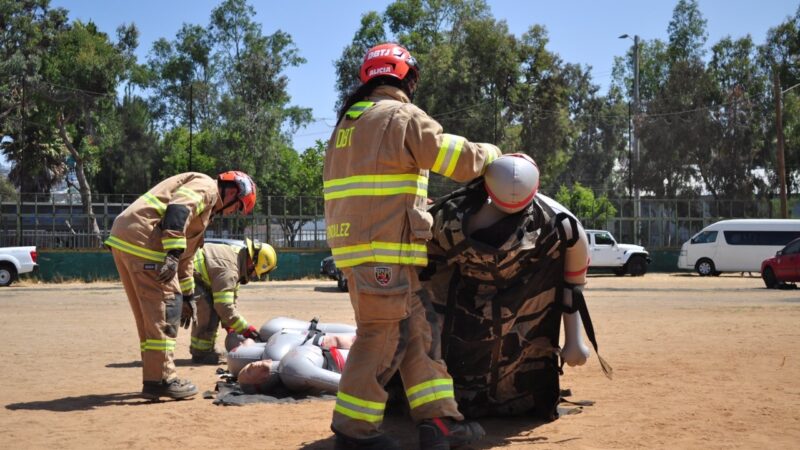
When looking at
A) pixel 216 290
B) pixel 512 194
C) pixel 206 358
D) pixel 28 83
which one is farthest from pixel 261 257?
pixel 28 83

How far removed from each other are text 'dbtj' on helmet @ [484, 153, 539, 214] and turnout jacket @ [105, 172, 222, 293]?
3.26m

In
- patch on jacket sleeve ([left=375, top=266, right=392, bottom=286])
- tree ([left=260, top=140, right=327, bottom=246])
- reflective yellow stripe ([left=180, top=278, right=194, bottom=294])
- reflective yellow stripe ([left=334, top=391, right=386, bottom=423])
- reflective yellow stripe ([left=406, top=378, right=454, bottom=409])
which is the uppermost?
tree ([left=260, top=140, right=327, bottom=246])

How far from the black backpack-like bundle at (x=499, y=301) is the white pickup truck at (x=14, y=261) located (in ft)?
86.8

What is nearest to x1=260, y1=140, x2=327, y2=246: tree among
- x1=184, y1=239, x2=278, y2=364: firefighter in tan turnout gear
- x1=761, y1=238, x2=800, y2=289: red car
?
x1=761, y1=238, x2=800, y2=289: red car

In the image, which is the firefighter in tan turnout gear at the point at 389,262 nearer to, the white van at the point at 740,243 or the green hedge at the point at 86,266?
the green hedge at the point at 86,266

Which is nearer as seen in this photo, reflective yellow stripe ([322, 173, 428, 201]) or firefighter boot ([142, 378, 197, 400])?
reflective yellow stripe ([322, 173, 428, 201])

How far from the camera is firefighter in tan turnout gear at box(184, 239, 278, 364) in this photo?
9805 millimetres

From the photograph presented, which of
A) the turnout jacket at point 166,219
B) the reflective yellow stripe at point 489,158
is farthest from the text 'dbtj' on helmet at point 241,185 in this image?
the reflective yellow stripe at point 489,158

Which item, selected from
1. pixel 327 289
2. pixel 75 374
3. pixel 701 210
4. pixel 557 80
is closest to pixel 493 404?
pixel 75 374

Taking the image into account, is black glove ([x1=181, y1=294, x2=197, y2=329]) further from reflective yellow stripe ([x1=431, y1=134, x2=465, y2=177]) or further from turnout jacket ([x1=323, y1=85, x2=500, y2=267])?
reflective yellow stripe ([x1=431, y1=134, x2=465, y2=177])

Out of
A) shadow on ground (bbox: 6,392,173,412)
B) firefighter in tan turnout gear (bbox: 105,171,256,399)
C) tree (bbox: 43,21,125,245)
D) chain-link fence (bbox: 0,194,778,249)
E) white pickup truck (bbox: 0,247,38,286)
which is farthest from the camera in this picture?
tree (bbox: 43,21,125,245)

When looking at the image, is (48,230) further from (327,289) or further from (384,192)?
(384,192)

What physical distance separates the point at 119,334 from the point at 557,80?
127ft

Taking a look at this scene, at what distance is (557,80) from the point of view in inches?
1916
